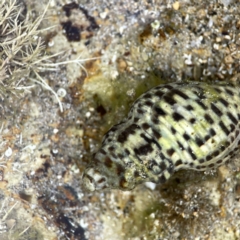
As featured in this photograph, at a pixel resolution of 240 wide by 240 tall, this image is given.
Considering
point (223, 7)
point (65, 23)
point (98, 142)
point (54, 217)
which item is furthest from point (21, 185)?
point (223, 7)

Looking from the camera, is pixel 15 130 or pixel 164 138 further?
pixel 15 130

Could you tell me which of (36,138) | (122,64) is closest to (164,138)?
(122,64)

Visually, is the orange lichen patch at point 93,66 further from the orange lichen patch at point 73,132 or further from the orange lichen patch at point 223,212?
the orange lichen patch at point 223,212

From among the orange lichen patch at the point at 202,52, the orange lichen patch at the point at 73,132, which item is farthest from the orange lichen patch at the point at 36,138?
the orange lichen patch at the point at 202,52

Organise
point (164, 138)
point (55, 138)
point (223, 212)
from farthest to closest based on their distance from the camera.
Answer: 1. point (55, 138)
2. point (223, 212)
3. point (164, 138)

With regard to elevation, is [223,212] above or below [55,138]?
below

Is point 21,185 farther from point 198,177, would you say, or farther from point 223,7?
point 223,7

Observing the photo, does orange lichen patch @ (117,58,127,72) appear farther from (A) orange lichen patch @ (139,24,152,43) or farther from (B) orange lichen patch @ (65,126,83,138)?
(B) orange lichen patch @ (65,126,83,138)

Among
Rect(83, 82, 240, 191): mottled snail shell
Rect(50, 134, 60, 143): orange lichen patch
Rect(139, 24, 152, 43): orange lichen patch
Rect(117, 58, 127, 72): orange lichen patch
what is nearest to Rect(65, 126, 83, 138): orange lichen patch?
Rect(50, 134, 60, 143): orange lichen patch

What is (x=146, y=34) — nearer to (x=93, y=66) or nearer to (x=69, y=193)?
(x=93, y=66)
